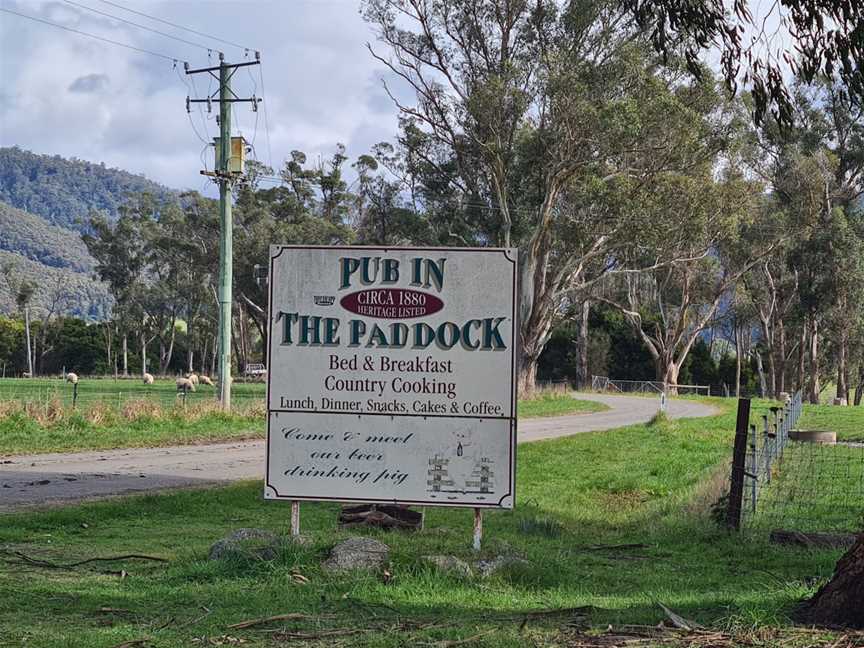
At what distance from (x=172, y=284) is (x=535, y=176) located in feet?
131

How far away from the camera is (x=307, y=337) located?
8.49 m

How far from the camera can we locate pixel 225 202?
98.3 ft

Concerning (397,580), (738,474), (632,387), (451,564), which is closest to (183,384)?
(738,474)

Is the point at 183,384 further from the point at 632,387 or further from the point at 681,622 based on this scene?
the point at 632,387

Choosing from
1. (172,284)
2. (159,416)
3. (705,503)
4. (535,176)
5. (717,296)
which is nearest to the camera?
(705,503)

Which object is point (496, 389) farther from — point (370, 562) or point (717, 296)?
point (717, 296)

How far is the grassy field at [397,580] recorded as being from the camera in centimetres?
546

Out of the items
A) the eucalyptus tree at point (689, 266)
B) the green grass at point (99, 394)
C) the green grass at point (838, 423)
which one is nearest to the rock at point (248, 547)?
the green grass at point (99, 394)

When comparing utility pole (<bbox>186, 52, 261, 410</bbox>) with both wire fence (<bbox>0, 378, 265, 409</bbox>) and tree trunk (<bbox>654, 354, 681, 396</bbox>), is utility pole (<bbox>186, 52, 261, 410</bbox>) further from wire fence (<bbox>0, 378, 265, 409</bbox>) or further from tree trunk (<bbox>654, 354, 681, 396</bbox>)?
tree trunk (<bbox>654, 354, 681, 396</bbox>)

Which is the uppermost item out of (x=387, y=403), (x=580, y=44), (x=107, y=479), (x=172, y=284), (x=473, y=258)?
(x=580, y=44)

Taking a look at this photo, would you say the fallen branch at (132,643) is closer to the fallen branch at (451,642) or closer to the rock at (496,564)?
the fallen branch at (451,642)

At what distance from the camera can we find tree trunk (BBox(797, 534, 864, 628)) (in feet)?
18.2

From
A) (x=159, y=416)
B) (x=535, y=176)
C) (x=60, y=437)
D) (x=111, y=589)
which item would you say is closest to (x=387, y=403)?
(x=111, y=589)

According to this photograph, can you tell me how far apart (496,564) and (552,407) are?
31.6 meters
